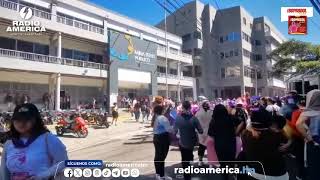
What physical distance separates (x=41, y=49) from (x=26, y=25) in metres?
2.99

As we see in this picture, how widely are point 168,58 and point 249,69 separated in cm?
1743

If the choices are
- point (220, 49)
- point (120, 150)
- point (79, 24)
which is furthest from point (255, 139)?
point (220, 49)

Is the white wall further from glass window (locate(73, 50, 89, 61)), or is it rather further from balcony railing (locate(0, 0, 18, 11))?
balcony railing (locate(0, 0, 18, 11))

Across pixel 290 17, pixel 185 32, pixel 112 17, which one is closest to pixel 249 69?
pixel 185 32

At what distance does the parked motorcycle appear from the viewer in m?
17.5

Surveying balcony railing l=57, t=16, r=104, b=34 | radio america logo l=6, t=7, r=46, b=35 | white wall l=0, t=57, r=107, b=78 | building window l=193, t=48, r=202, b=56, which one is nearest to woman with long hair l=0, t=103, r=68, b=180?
white wall l=0, t=57, r=107, b=78

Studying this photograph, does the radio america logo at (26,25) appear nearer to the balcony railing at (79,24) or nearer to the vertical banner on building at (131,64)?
the balcony railing at (79,24)

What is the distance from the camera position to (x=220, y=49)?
187ft

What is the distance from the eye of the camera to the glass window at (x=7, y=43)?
2593 centimetres

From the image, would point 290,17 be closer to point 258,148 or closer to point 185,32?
point 258,148

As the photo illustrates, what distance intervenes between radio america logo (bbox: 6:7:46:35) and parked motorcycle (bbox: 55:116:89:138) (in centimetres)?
1028

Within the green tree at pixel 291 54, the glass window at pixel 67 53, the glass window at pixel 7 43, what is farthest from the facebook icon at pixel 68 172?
the green tree at pixel 291 54

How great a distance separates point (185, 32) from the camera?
181 feet

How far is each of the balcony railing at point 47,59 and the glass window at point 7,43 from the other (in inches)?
65.2
